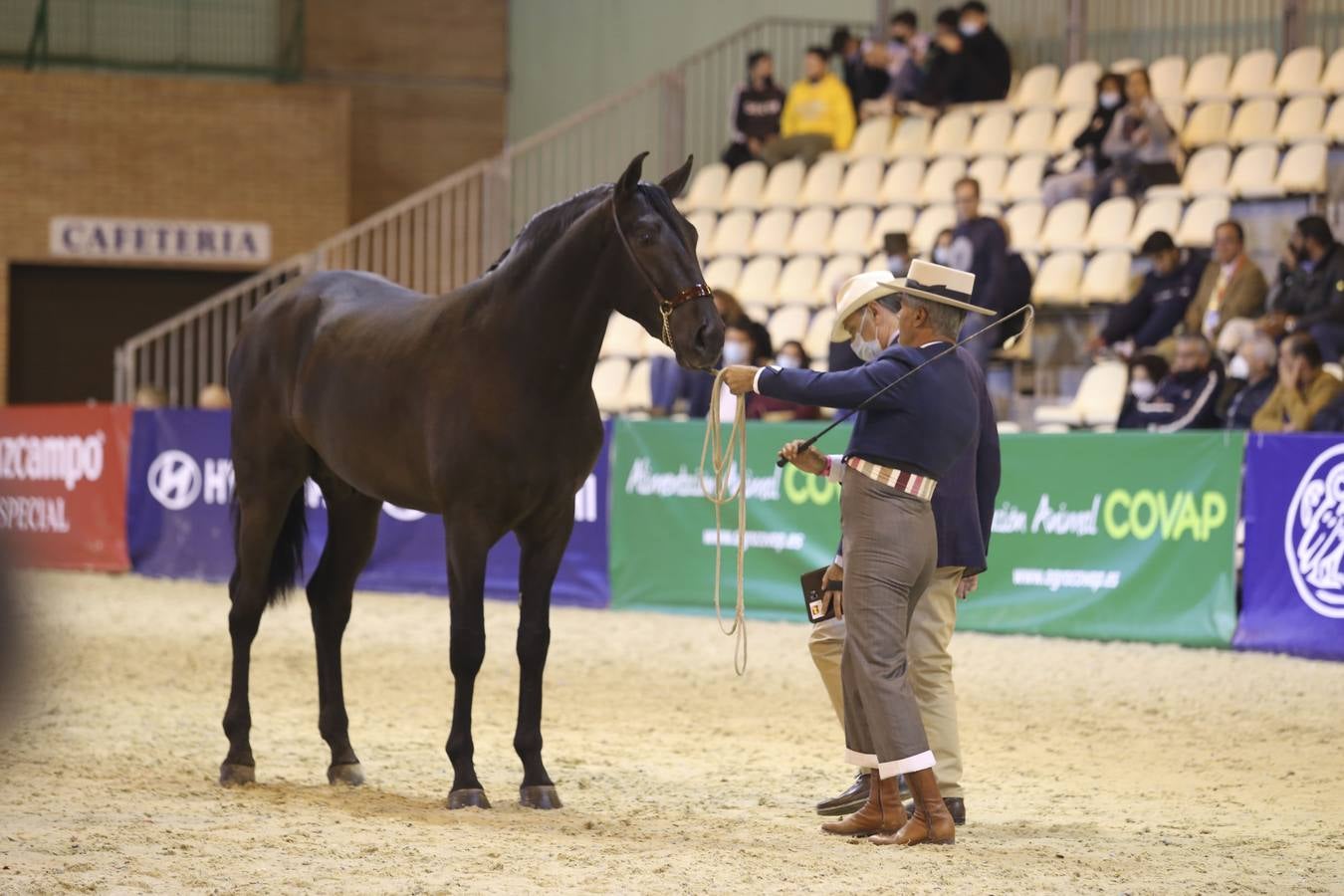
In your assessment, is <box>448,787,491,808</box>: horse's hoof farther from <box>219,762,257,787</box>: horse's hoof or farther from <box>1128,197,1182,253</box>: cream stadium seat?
<box>1128,197,1182,253</box>: cream stadium seat

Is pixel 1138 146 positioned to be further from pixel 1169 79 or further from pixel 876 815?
pixel 876 815

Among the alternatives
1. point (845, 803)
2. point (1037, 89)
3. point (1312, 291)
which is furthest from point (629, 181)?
point (1037, 89)

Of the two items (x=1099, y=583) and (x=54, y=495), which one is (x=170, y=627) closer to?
(x=54, y=495)

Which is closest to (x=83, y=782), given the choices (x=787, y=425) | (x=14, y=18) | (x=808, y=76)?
(x=787, y=425)

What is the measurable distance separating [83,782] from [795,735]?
3.19m

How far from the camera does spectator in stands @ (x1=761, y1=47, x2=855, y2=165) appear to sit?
19.2m

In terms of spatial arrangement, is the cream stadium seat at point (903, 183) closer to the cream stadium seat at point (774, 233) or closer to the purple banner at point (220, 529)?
the cream stadium seat at point (774, 233)

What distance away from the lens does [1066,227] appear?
1619 centimetres

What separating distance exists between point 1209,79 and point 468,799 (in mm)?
13133

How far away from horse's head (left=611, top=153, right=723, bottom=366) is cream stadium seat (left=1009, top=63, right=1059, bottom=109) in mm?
12644

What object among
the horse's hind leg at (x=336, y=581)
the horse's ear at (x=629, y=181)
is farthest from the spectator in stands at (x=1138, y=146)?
the horse's ear at (x=629, y=181)

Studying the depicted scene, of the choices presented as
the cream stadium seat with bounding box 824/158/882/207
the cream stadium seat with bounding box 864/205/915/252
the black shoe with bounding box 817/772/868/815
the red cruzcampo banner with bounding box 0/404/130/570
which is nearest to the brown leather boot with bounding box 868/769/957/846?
the black shoe with bounding box 817/772/868/815

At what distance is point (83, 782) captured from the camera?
6.80m

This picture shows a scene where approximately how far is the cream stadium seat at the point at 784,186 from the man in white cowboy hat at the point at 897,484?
44.1ft
